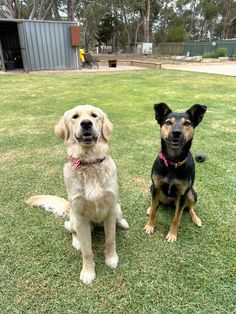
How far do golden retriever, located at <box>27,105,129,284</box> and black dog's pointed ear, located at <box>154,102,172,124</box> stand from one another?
0.57 metres

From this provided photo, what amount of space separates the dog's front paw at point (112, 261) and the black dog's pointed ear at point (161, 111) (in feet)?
4.53

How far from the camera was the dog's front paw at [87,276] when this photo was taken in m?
2.10

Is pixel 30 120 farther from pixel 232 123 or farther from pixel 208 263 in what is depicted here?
pixel 208 263

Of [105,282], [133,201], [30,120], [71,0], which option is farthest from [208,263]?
[71,0]

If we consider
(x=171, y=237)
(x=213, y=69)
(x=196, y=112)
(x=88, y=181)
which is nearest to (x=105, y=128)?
(x=88, y=181)

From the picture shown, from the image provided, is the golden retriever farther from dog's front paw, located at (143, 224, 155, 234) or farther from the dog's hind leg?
the dog's hind leg

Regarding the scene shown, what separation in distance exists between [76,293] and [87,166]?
1.03 m

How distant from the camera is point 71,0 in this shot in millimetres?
24141

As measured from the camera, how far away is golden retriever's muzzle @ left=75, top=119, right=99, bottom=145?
1955mm

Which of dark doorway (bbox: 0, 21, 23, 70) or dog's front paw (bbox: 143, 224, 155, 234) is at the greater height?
dark doorway (bbox: 0, 21, 23, 70)

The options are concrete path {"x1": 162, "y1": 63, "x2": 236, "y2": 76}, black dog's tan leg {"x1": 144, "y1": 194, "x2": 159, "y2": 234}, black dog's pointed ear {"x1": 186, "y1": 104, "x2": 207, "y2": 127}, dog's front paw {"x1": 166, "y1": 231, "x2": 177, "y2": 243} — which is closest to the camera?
black dog's pointed ear {"x1": 186, "y1": 104, "x2": 207, "y2": 127}

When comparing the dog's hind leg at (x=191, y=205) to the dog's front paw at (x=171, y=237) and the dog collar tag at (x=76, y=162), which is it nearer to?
the dog's front paw at (x=171, y=237)

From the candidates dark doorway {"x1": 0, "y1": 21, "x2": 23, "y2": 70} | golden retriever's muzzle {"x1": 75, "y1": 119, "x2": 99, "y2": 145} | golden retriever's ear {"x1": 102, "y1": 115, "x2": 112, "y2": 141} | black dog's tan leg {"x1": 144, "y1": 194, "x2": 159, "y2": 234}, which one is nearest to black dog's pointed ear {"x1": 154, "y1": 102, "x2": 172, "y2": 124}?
golden retriever's ear {"x1": 102, "y1": 115, "x2": 112, "y2": 141}

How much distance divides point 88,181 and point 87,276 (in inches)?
33.0
